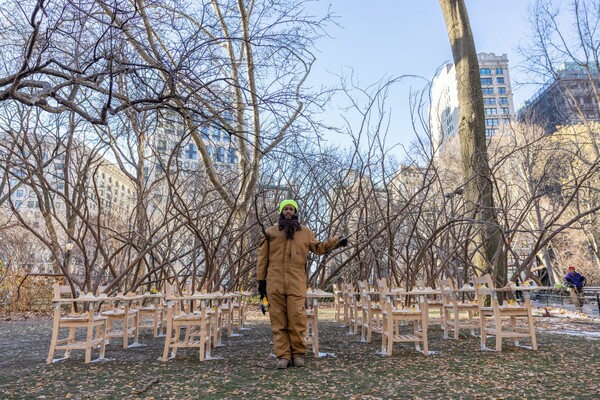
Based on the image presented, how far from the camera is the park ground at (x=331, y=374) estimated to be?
3029 millimetres

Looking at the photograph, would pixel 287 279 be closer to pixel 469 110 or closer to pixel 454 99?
pixel 469 110

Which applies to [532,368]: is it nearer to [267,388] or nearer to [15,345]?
[267,388]

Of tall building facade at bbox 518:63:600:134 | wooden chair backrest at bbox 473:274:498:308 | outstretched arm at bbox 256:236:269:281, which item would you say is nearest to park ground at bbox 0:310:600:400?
wooden chair backrest at bbox 473:274:498:308

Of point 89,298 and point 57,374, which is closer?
point 57,374

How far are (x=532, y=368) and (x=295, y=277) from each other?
2.21 metres

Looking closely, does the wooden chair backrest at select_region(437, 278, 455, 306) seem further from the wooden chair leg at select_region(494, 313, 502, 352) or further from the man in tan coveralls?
the man in tan coveralls

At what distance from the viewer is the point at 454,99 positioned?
17.4 metres

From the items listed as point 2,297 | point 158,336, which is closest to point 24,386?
point 158,336

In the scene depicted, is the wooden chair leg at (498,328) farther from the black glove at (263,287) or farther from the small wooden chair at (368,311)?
the black glove at (263,287)

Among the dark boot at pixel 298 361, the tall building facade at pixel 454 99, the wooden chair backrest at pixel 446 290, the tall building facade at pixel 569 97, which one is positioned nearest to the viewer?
the dark boot at pixel 298 361

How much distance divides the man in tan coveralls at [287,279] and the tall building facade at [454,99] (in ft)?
8.94

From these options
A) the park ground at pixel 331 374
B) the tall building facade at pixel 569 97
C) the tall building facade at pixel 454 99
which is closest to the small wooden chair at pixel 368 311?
the park ground at pixel 331 374

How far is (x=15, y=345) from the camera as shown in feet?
18.8

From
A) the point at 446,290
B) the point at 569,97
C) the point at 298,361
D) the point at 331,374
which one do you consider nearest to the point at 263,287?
the point at 298,361
